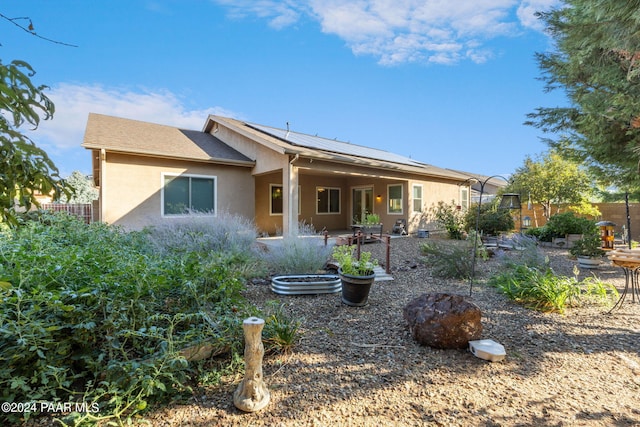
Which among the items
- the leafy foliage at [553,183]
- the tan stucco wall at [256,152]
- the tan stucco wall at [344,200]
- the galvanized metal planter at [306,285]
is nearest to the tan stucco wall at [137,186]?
the tan stucco wall at [256,152]

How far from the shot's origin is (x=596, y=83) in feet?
20.9

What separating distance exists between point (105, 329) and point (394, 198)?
1278 cm

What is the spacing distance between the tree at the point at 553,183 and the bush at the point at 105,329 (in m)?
18.4

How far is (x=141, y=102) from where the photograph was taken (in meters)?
11.2

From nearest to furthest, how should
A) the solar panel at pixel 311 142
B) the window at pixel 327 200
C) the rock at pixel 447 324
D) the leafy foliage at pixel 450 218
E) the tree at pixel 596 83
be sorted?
the rock at pixel 447 324 < the tree at pixel 596 83 < the solar panel at pixel 311 142 < the leafy foliage at pixel 450 218 < the window at pixel 327 200

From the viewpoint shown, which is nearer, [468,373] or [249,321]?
[249,321]

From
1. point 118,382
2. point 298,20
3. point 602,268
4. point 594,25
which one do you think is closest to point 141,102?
point 298,20

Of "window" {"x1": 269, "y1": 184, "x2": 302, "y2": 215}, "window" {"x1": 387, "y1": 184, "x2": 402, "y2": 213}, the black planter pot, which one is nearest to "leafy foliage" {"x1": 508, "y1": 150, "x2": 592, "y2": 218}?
"window" {"x1": 387, "y1": 184, "x2": 402, "y2": 213}

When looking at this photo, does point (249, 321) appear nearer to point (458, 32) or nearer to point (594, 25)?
point (594, 25)

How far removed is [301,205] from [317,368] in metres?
11.4

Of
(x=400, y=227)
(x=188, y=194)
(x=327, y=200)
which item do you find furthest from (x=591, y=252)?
(x=188, y=194)

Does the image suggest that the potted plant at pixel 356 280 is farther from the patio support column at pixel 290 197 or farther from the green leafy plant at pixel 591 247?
the green leafy plant at pixel 591 247

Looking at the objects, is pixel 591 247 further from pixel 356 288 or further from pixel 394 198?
pixel 394 198

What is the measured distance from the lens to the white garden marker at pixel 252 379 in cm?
214
